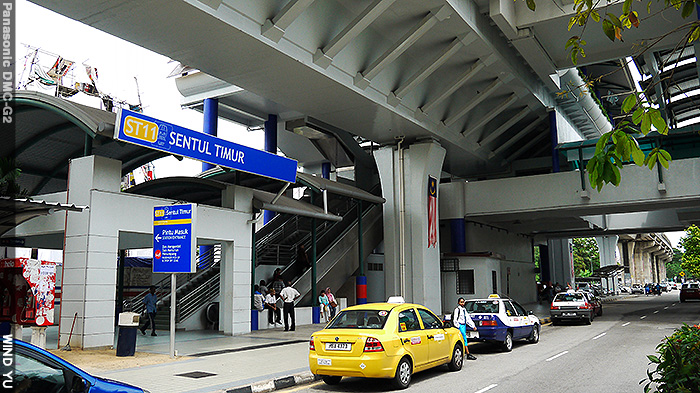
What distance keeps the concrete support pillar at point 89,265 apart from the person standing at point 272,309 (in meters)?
7.00

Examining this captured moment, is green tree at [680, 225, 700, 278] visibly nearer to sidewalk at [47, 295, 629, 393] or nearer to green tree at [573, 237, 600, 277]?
sidewalk at [47, 295, 629, 393]

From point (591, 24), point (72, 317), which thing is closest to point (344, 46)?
point (591, 24)

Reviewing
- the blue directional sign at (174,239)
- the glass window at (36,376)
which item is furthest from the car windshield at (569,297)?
the glass window at (36,376)

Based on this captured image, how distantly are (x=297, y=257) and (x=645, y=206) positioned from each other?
708 inches

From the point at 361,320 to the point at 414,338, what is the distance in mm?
1128

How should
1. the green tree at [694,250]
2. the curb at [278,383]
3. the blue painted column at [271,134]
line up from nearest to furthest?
the curb at [278,383]
the blue painted column at [271,134]
the green tree at [694,250]

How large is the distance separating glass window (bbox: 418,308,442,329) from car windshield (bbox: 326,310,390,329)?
1233mm

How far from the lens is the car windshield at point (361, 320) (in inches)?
423

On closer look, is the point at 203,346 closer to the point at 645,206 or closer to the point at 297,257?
the point at 297,257

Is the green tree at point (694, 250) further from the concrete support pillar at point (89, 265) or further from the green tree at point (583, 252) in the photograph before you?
the green tree at point (583, 252)

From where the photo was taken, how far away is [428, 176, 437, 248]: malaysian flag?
26.2m

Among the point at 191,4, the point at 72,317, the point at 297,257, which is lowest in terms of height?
the point at 72,317

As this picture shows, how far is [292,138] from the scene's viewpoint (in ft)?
132

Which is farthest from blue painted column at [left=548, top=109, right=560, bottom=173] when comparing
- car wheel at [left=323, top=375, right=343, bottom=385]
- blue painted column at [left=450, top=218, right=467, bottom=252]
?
car wheel at [left=323, top=375, right=343, bottom=385]
